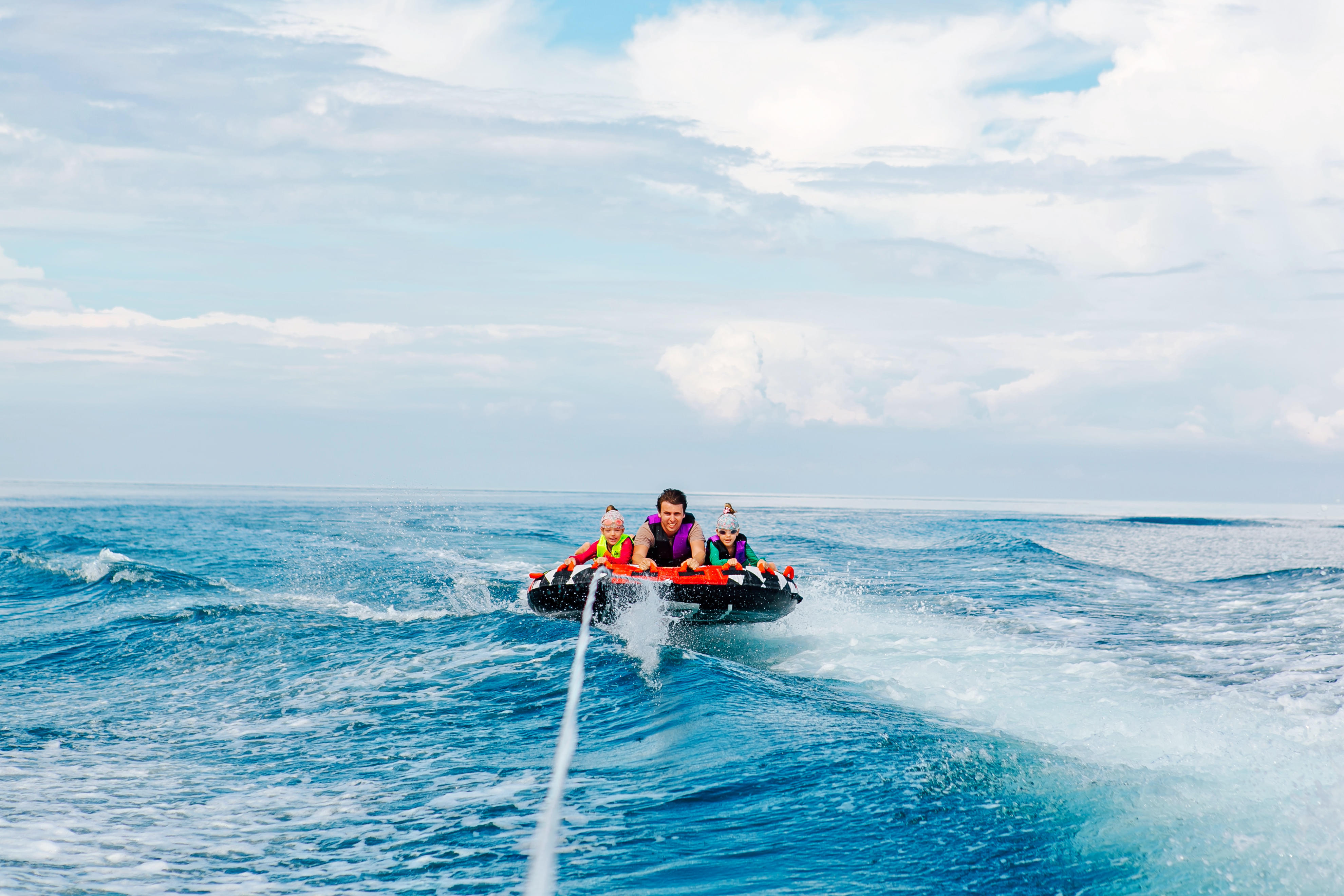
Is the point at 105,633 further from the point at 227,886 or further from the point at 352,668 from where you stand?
the point at 227,886

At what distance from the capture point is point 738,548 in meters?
12.5

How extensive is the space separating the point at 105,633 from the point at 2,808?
8.44m

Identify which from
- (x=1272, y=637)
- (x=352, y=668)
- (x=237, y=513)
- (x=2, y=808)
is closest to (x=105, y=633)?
(x=352, y=668)

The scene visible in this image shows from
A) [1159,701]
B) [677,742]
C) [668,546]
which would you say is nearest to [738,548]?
[668,546]

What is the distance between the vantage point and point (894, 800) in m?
6.21

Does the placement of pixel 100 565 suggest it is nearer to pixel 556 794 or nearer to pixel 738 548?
pixel 738 548

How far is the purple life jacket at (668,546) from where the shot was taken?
12.3 meters

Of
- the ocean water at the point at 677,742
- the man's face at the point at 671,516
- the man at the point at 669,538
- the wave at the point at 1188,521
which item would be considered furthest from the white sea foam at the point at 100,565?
the wave at the point at 1188,521

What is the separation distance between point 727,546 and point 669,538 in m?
0.78

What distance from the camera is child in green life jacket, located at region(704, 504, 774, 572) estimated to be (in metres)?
12.2

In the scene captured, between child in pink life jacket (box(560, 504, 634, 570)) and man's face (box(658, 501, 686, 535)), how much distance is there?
1.63ft

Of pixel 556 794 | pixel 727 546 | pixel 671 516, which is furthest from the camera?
pixel 727 546

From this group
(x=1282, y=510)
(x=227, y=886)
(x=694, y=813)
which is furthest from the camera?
(x=1282, y=510)

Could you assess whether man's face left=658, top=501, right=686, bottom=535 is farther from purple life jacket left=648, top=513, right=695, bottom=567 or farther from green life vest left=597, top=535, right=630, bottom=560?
green life vest left=597, top=535, right=630, bottom=560
